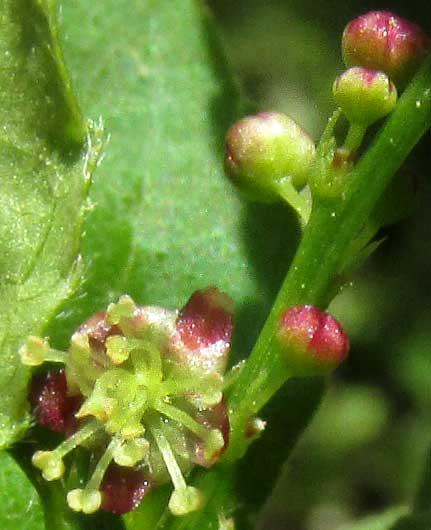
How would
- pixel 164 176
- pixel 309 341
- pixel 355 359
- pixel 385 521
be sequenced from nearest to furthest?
pixel 309 341 → pixel 164 176 → pixel 385 521 → pixel 355 359

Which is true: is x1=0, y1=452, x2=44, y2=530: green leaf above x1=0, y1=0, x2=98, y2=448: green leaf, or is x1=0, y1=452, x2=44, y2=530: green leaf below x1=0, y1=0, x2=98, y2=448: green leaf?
below

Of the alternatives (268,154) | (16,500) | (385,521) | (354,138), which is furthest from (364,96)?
(385,521)

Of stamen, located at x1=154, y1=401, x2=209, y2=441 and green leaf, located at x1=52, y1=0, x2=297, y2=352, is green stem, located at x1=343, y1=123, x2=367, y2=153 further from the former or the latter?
stamen, located at x1=154, y1=401, x2=209, y2=441

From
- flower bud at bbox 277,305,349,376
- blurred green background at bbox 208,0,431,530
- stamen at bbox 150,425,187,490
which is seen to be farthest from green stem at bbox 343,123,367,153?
blurred green background at bbox 208,0,431,530

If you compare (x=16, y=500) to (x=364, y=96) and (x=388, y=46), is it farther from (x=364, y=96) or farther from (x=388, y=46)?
(x=388, y=46)

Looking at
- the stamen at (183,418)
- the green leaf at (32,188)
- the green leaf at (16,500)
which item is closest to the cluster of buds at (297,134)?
the green leaf at (32,188)
